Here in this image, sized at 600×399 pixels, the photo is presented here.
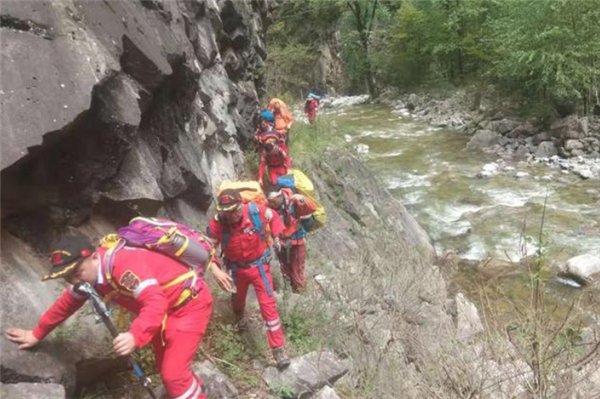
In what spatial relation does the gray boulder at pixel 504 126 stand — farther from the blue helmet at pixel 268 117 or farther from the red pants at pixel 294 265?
the red pants at pixel 294 265

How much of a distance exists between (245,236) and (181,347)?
1241 mm

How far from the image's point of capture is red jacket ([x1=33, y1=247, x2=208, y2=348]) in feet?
10.7

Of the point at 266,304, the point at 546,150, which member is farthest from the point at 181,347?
the point at 546,150

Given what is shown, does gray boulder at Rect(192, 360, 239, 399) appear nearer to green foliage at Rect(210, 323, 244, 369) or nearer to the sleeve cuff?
green foliage at Rect(210, 323, 244, 369)

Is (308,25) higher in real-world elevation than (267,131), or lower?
higher

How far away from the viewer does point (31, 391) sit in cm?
324

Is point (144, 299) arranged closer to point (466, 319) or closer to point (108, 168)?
point (108, 168)

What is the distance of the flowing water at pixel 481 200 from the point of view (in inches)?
421

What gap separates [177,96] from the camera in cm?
609

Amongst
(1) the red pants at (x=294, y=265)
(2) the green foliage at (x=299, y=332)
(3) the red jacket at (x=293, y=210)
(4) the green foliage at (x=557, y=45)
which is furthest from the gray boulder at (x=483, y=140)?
(2) the green foliage at (x=299, y=332)

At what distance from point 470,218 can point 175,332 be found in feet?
32.6

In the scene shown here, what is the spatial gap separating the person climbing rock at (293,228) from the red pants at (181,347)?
232 centimetres

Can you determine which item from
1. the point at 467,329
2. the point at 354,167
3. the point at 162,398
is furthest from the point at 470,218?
the point at 162,398

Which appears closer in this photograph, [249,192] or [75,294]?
[75,294]
